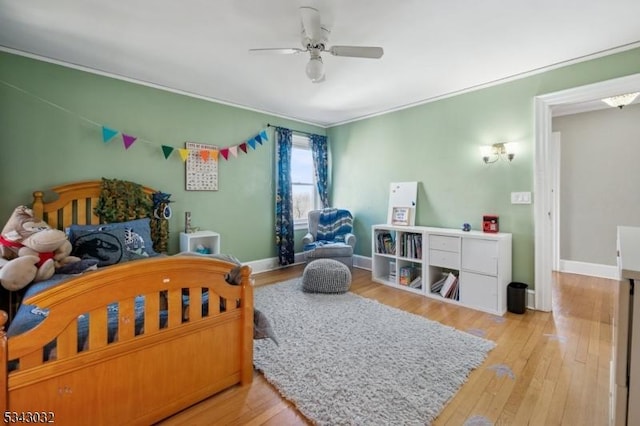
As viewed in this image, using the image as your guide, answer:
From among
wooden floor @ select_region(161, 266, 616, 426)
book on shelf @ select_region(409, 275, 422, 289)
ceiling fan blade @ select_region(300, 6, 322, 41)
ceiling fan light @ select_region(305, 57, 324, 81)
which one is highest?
ceiling fan blade @ select_region(300, 6, 322, 41)

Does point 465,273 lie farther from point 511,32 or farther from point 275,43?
point 275,43

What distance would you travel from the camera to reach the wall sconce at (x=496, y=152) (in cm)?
309

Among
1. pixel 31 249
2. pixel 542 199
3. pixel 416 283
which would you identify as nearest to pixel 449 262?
pixel 416 283

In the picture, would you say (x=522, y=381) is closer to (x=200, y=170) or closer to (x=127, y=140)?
(x=200, y=170)

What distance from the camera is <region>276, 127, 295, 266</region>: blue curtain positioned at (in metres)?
4.41

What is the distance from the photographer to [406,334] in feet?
7.93

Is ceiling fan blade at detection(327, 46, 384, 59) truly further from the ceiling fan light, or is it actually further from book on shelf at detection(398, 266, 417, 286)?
book on shelf at detection(398, 266, 417, 286)

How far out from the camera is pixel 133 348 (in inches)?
54.4

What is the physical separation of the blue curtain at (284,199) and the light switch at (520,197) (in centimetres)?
296

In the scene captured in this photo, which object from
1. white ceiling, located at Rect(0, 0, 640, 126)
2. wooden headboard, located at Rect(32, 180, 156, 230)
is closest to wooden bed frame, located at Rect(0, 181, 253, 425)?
white ceiling, located at Rect(0, 0, 640, 126)

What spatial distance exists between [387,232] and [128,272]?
3.23m

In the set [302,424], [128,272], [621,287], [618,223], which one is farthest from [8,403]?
[618,223]

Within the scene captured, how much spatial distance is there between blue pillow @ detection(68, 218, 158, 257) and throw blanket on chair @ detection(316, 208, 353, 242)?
7.91 feet

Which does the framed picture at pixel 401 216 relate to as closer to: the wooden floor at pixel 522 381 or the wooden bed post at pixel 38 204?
the wooden floor at pixel 522 381
